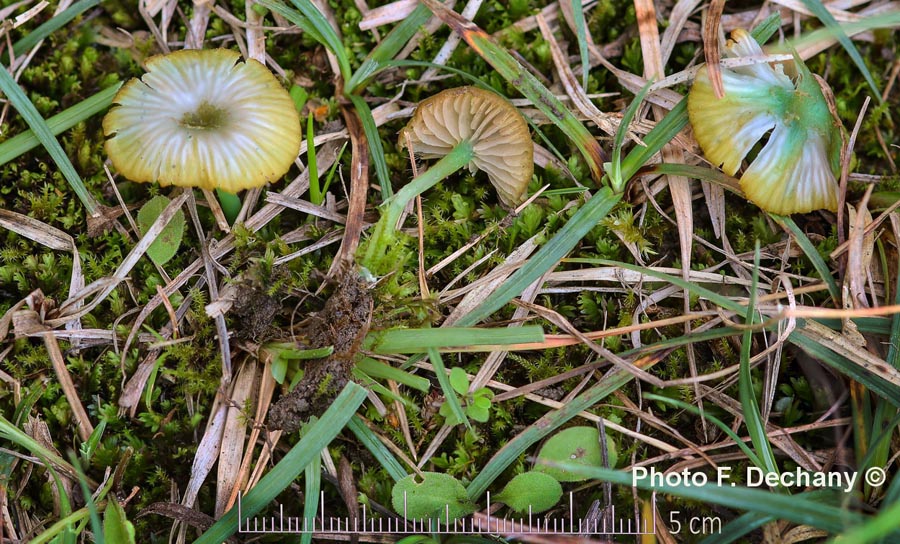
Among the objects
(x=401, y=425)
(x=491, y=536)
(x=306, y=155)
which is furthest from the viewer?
(x=306, y=155)

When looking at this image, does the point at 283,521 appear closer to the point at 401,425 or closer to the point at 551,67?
the point at 401,425

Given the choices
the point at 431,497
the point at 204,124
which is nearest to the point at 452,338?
the point at 431,497

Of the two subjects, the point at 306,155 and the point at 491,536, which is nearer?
the point at 491,536

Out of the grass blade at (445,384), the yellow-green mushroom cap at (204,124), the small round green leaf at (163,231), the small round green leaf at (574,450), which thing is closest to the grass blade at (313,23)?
the yellow-green mushroom cap at (204,124)

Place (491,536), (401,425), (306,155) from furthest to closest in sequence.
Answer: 1. (306,155)
2. (401,425)
3. (491,536)

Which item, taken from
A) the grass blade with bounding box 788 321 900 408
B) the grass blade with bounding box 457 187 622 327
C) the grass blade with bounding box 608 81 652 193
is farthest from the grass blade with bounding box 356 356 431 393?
the grass blade with bounding box 788 321 900 408

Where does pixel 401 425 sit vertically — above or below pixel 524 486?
above

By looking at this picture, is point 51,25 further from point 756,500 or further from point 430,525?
point 756,500

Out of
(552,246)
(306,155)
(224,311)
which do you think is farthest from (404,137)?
(224,311)
